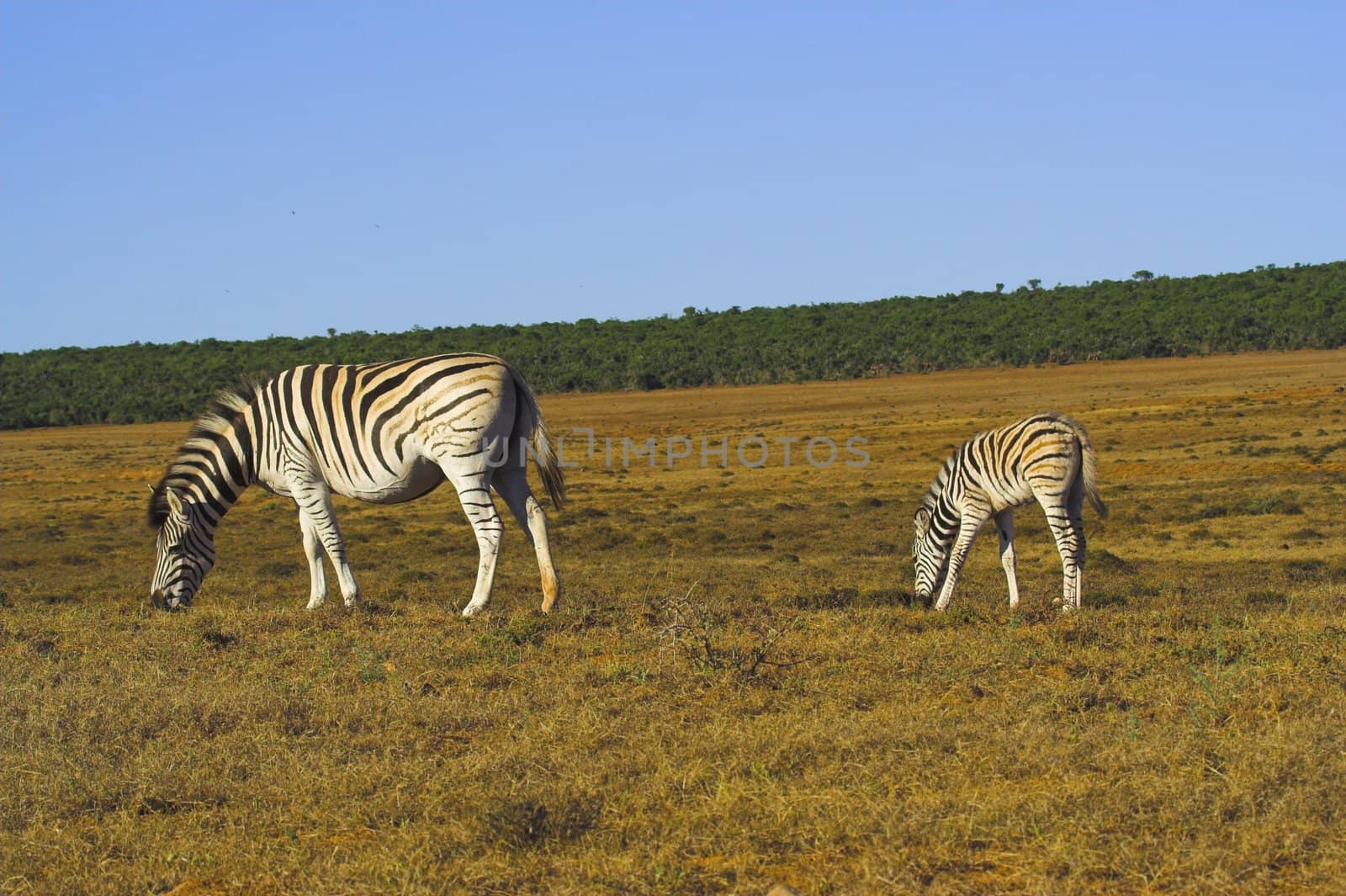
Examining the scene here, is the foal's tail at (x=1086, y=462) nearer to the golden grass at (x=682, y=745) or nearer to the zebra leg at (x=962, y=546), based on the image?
the golden grass at (x=682, y=745)

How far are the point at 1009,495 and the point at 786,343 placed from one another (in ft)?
178

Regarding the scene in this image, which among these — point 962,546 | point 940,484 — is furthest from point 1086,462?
point 940,484

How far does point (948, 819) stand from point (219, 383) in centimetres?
6195

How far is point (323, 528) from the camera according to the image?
10297mm

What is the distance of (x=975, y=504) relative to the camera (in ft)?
41.6

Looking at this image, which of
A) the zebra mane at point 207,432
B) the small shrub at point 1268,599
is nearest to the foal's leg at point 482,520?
the zebra mane at point 207,432

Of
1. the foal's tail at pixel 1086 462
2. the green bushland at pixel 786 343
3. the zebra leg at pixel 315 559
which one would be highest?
the green bushland at pixel 786 343

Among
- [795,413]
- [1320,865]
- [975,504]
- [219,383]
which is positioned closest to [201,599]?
[975,504]

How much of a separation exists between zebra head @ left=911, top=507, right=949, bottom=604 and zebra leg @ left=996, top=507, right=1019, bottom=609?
584 millimetres

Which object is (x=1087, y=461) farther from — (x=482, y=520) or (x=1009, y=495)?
(x=482, y=520)

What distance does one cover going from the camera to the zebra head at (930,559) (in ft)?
42.9

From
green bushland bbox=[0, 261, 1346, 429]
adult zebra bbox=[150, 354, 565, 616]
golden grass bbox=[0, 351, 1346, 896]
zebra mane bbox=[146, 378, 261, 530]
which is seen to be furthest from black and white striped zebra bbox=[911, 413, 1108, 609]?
green bushland bbox=[0, 261, 1346, 429]

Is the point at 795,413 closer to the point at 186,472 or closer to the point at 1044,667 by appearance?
the point at 186,472

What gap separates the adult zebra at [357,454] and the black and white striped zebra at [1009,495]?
13.1 feet
